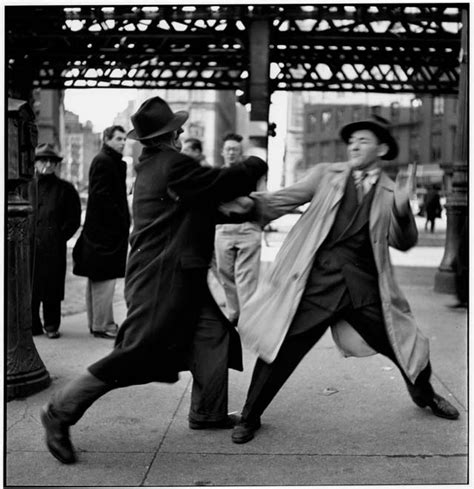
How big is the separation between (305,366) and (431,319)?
9.18ft

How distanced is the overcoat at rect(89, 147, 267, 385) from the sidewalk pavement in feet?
1.53

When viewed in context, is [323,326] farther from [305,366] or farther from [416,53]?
[416,53]

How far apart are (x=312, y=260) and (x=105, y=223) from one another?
3171 mm

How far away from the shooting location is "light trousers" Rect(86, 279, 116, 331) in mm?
7199

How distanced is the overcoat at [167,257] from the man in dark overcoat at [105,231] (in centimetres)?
275

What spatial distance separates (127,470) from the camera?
387cm

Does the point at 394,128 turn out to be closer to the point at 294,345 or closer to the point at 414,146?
the point at 414,146

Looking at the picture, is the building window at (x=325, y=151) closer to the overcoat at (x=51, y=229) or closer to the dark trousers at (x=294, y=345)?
the overcoat at (x=51, y=229)

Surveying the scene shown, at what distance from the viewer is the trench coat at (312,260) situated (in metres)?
4.35

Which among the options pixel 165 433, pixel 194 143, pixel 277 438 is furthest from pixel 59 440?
pixel 194 143

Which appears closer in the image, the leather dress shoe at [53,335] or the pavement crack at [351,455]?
the pavement crack at [351,455]

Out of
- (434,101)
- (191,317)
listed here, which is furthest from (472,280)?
(434,101)

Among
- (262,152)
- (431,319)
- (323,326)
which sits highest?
(262,152)

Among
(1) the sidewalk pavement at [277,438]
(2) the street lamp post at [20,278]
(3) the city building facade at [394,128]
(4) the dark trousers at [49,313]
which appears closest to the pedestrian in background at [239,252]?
(1) the sidewalk pavement at [277,438]
